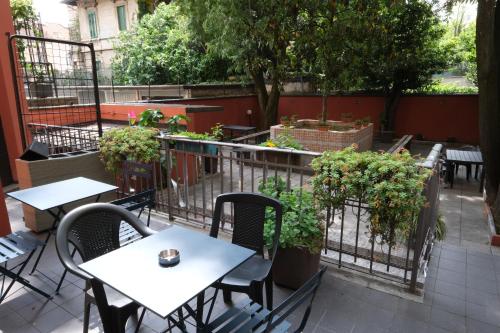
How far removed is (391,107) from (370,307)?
11846mm

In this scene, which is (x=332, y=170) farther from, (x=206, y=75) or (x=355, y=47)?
(x=206, y=75)

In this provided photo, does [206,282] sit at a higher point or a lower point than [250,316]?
higher

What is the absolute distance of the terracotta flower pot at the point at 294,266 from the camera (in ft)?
9.80

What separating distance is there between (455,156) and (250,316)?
300 inches

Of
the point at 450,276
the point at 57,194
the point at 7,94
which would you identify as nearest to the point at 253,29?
the point at 7,94

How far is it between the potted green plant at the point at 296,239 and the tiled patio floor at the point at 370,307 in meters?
0.19

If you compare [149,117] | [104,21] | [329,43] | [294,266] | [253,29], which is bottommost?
[294,266]

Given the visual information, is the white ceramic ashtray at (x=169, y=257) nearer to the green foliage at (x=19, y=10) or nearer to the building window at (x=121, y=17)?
the green foliage at (x=19, y=10)

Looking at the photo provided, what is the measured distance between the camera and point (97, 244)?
2.57m

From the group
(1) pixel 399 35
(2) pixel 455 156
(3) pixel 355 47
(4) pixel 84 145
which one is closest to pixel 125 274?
(4) pixel 84 145

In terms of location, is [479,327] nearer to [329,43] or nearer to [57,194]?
[57,194]

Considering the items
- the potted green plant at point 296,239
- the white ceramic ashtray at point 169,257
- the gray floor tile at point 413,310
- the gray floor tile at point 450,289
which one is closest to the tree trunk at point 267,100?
the potted green plant at point 296,239

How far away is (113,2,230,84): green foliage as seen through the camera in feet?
47.4

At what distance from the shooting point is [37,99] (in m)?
8.48
